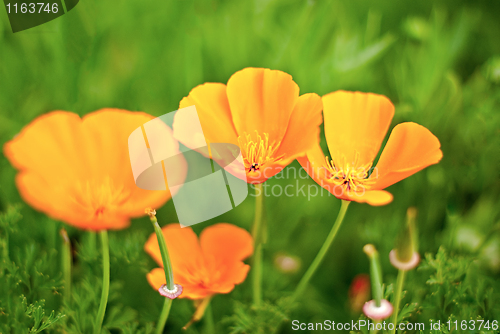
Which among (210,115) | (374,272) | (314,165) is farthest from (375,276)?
(210,115)


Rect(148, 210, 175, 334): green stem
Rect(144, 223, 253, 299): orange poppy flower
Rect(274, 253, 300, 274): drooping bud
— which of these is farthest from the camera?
Rect(274, 253, 300, 274): drooping bud

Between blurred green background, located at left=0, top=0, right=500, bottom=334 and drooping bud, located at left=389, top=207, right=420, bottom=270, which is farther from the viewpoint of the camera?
blurred green background, located at left=0, top=0, right=500, bottom=334

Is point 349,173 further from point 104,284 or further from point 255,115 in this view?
point 104,284

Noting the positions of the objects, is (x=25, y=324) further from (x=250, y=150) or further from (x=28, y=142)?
(x=250, y=150)

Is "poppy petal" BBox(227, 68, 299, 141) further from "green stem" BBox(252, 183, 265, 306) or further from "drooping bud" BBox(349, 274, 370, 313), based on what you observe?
"drooping bud" BBox(349, 274, 370, 313)

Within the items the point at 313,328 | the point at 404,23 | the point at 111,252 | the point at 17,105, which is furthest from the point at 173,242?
the point at 404,23

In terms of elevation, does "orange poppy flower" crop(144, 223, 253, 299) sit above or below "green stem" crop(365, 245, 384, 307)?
below

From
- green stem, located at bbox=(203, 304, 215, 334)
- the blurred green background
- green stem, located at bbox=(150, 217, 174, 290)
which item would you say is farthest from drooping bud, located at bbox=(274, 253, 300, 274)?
green stem, located at bbox=(150, 217, 174, 290)
